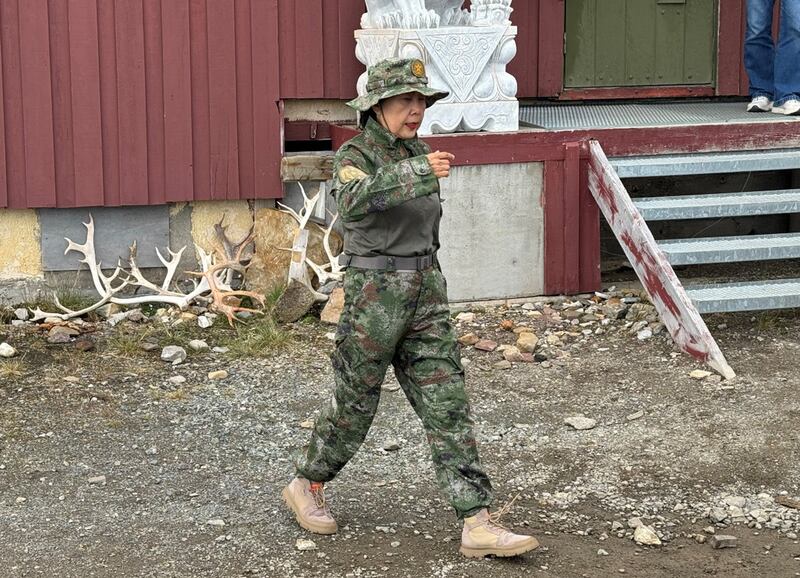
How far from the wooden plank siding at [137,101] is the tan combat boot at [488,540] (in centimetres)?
448

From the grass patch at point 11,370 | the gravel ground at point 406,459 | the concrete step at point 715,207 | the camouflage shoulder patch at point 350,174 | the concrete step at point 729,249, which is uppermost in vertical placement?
the camouflage shoulder patch at point 350,174

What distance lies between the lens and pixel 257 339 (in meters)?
7.82

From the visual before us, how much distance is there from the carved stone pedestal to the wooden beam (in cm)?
93

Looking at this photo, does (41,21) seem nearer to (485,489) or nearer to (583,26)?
(583,26)

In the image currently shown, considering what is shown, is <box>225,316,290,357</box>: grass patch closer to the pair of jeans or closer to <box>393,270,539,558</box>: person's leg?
<box>393,270,539,558</box>: person's leg

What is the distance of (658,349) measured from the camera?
743 cm

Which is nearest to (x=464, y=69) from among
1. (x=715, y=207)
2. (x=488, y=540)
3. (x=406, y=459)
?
(x=715, y=207)

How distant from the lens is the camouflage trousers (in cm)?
491

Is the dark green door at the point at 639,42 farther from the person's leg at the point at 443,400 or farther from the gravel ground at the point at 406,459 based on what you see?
the person's leg at the point at 443,400

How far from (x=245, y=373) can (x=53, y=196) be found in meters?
2.14

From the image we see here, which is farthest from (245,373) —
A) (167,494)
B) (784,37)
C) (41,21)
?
(784,37)

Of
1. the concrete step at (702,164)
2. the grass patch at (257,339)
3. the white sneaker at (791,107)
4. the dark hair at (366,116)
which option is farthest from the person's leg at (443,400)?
the white sneaker at (791,107)

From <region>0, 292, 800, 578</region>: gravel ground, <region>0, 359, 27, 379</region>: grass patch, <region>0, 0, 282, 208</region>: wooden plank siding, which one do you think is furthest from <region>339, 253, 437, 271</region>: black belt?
<region>0, 0, 282, 208</region>: wooden plank siding

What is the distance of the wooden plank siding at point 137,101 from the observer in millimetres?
8516
